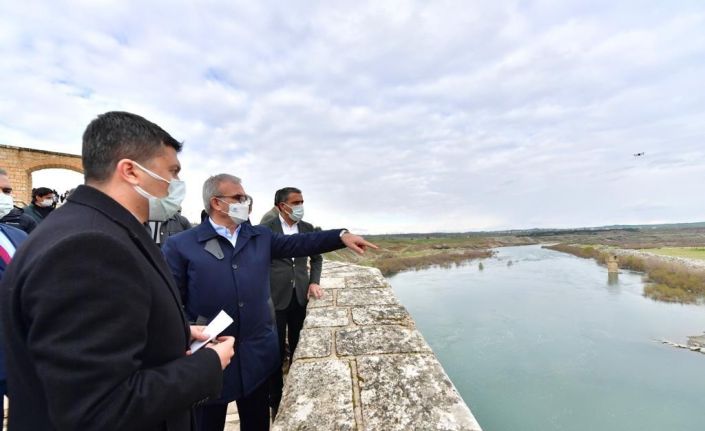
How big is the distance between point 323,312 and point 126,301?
1983 mm

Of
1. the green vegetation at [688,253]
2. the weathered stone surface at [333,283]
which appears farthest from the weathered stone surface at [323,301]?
the green vegetation at [688,253]

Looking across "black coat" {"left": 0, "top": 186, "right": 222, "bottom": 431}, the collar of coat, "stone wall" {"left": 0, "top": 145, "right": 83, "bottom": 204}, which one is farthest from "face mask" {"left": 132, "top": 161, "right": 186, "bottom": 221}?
"stone wall" {"left": 0, "top": 145, "right": 83, "bottom": 204}

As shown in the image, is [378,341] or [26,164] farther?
[26,164]

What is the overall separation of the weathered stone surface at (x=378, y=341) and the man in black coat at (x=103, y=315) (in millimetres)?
1053

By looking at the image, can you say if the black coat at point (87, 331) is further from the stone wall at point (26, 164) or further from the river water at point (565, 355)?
the river water at point (565, 355)

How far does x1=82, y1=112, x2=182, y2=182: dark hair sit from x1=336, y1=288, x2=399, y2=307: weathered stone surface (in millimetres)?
2125

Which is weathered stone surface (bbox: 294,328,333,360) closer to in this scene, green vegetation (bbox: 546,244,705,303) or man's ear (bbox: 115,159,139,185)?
man's ear (bbox: 115,159,139,185)

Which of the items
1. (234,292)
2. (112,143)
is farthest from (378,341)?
(112,143)

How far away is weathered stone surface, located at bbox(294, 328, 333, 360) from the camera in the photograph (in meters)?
1.88

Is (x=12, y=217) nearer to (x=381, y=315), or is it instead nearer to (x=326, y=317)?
(x=326, y=317)

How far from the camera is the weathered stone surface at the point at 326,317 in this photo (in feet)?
7.74

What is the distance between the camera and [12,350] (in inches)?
29.6

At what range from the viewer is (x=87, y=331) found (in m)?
0.68

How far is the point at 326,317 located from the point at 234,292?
35.1 inches
